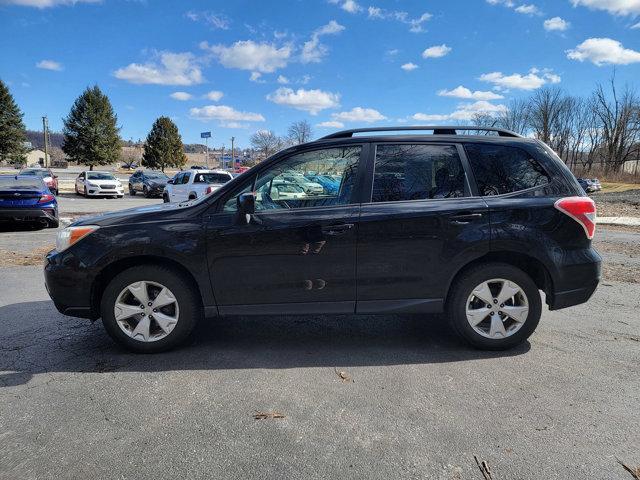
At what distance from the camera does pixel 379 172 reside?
3.94 m

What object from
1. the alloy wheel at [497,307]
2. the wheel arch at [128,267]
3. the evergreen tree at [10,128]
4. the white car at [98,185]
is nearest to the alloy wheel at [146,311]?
the wheel arch at [128,267]

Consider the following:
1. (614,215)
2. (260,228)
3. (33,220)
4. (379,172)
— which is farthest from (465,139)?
(614,215)

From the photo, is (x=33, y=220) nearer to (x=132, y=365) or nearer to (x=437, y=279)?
(x=132, y=365)

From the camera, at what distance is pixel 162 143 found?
195ft

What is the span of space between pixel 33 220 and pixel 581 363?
12.3 meters

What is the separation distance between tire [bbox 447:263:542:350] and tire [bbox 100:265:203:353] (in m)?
2.24

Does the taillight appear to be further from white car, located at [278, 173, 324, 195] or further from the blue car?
the blue car

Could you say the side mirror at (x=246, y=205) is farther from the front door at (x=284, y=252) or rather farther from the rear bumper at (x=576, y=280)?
the rear bumper at (x=576, y=280)

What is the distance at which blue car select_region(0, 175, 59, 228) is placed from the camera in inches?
436

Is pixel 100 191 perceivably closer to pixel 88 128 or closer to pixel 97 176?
pixel 97 176

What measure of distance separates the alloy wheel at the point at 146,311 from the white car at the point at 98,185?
994 inches

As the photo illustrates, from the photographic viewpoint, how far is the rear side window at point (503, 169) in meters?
3.97

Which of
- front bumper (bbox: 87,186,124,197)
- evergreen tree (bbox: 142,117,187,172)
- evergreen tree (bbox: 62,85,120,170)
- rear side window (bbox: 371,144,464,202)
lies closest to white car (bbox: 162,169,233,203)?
front bumper (bbox: 87,186,124,197)

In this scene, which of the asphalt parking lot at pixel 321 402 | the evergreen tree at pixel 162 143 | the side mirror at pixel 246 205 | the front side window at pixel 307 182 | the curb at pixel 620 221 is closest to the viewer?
the asphalt parking lot at pixel 321 402
